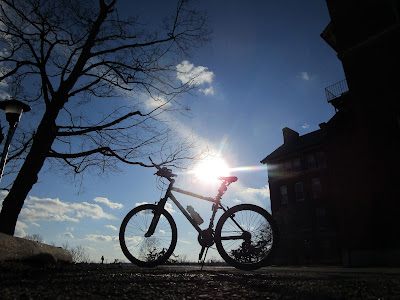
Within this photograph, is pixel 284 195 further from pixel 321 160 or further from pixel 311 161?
pixel 321 160

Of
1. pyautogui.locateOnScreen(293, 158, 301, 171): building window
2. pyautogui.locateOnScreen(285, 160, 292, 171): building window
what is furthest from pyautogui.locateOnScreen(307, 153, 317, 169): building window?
pyautogui.locateOnScreen(285, 160, 292, 171): building window

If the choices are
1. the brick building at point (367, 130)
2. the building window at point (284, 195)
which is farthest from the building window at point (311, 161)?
the brick building at point (367, 130)

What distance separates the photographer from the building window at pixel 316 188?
31.4m

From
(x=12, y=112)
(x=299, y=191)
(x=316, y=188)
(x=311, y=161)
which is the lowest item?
(x=12, y=112)

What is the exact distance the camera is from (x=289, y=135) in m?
37.7

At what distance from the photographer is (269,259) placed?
4.62 metres

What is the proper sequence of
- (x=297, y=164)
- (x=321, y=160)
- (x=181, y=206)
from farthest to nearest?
1. (x=297, y=164)
2. (x=321, y=160)
3. (x=181, y=206)

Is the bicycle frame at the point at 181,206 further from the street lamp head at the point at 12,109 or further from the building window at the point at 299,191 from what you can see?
the building window at the point at 299,191

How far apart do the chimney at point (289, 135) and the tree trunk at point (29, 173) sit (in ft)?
113

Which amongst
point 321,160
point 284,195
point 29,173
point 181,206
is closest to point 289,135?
point 321,160

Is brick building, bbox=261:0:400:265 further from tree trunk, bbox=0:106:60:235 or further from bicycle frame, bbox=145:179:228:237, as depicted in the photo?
tree trunk, bbox=0:106:60:235

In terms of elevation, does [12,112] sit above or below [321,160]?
below

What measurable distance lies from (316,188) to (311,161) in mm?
3331

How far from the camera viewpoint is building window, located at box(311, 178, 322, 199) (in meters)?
31.4
